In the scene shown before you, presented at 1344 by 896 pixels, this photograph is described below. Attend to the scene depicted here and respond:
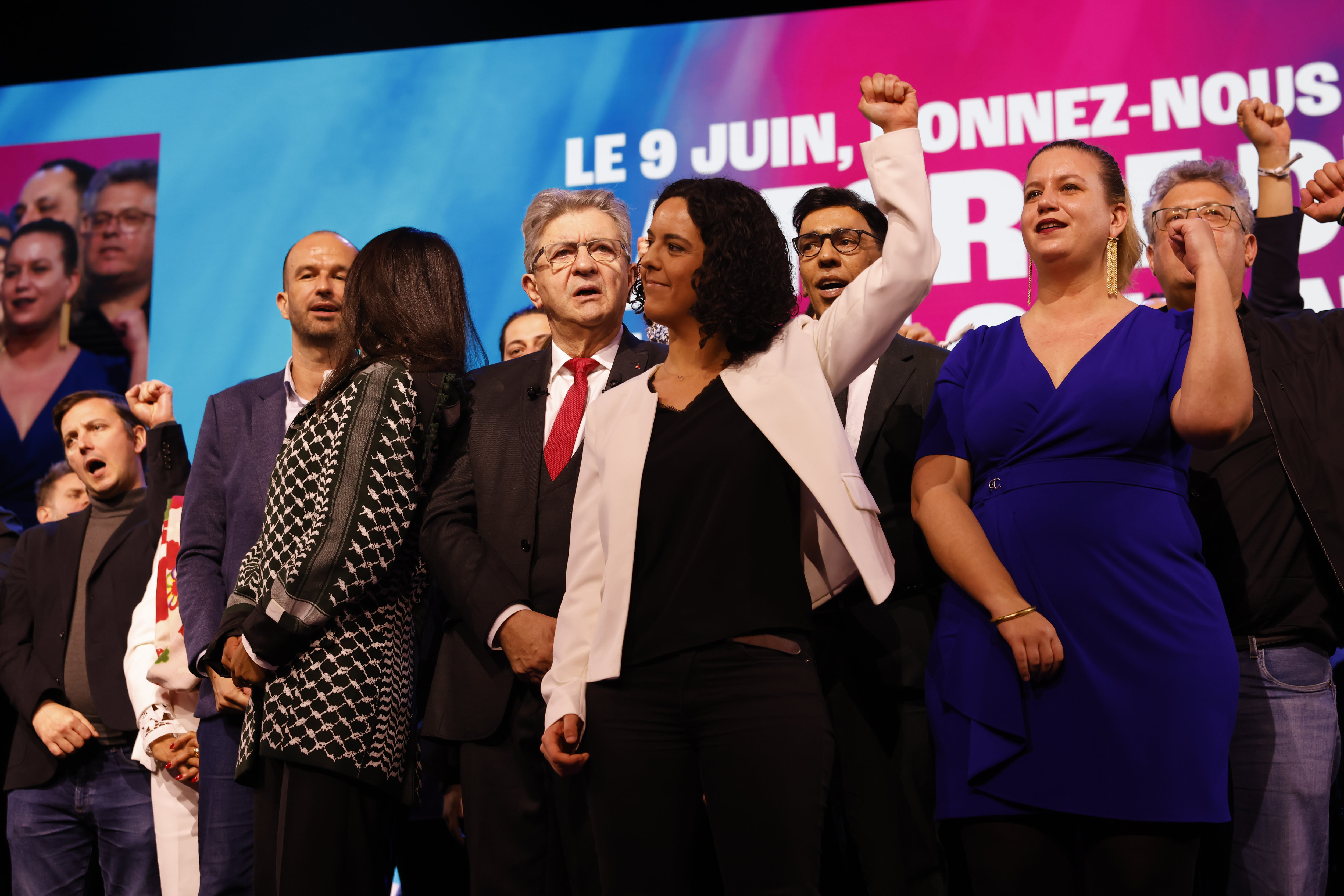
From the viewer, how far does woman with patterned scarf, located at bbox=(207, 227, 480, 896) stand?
186 cm

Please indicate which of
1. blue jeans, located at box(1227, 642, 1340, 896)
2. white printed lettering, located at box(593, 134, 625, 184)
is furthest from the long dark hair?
white printed lettering, located at box(593, 134, 625, 184)

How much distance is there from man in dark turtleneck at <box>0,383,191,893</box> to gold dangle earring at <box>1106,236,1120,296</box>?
98.6 inches

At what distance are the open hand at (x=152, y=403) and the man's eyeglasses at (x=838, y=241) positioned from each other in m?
1.86

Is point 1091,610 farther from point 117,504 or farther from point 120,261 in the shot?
point 120,261

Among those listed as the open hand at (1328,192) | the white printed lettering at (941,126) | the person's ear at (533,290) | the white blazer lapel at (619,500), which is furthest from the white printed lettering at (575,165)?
the open hand at (1328,192)

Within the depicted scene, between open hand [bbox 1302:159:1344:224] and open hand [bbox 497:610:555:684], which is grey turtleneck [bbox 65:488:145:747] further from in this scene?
open hand [bbox 1302:159:1344:224]

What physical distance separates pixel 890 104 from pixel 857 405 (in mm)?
706

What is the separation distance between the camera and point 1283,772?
207cm

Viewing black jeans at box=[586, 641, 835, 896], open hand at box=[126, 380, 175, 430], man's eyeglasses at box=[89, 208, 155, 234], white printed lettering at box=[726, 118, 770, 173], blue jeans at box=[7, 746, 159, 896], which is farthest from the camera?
man's eyeglasses at box=[89, 208, 155, 234]

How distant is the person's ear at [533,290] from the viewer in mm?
2709

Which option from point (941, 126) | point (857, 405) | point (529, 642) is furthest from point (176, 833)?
point (941, 126)

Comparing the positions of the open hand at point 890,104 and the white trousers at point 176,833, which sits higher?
the open hand at point 890,104

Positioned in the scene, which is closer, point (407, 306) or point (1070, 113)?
point (407, 306)

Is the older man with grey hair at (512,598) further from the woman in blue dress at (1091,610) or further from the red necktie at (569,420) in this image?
the woman in blue dress at (1091,610)
